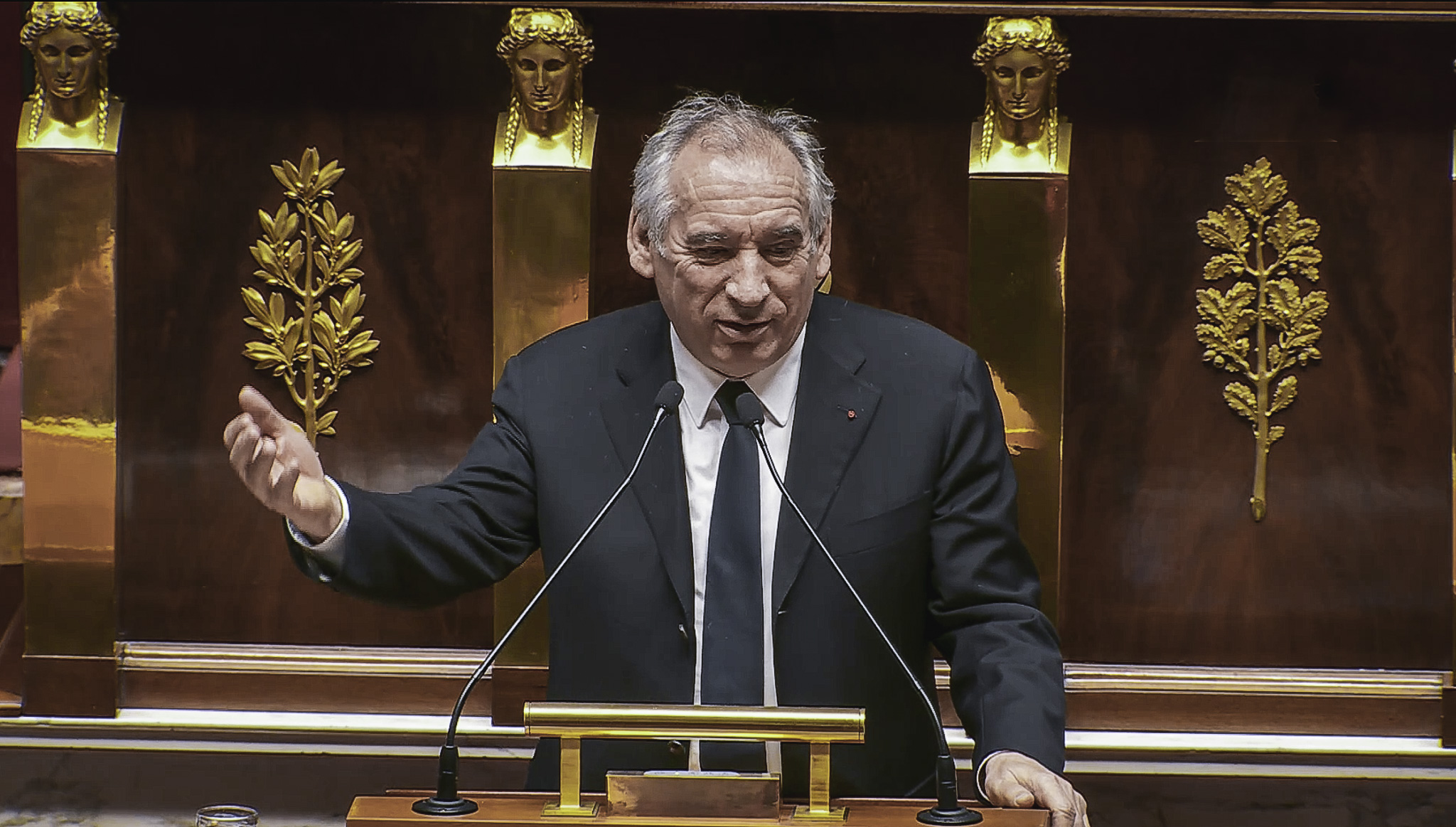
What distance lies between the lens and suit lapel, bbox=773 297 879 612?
202 centimetres

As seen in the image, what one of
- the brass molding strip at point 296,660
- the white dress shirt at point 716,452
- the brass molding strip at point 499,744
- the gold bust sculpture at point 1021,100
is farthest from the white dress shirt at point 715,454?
the brass molding strip at point 296,660

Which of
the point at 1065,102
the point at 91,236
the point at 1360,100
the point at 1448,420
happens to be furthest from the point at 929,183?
the point at 91,236

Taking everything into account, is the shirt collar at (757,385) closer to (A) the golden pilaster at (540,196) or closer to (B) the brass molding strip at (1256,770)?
(A) the golden pilaster at (540,196)

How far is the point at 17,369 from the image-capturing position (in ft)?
10.6

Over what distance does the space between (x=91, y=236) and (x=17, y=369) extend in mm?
450

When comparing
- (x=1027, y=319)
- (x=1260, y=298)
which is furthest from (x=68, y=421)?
(x=1260, y=298)

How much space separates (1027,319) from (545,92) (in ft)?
3.04

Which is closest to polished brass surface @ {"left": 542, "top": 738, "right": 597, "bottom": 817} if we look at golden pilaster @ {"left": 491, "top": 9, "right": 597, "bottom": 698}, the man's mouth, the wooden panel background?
the man's mouth

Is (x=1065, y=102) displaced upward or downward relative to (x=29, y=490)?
upward

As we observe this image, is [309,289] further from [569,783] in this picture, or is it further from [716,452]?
[569,783]

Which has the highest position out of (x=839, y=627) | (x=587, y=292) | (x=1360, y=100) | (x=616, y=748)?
(x=1360, y=100)

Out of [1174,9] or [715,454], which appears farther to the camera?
[1174,9]

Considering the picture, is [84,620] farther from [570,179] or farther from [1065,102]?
[1065,102]

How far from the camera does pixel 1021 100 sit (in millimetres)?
2879
